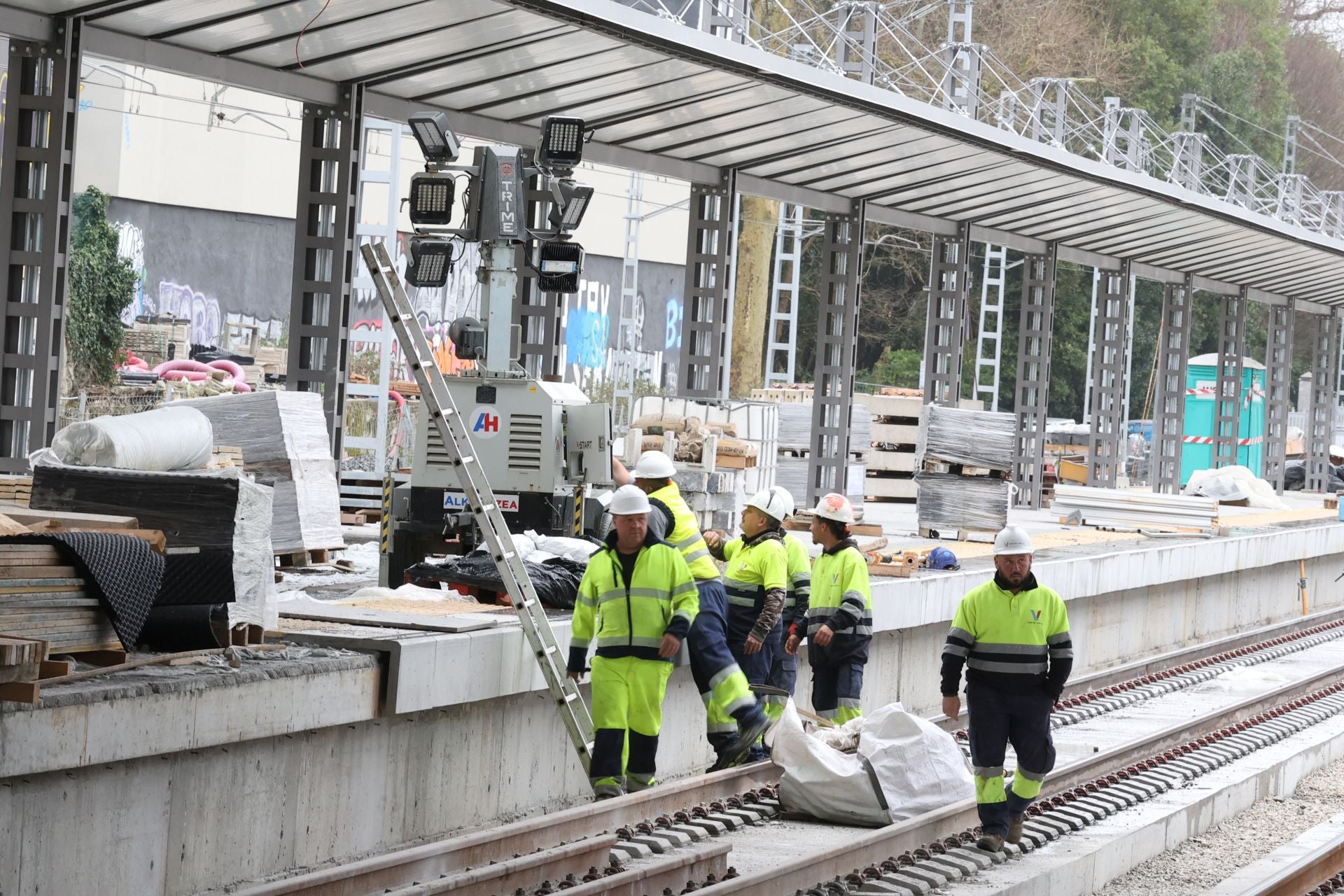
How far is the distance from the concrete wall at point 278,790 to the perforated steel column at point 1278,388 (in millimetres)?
32925

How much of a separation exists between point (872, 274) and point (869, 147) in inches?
1477

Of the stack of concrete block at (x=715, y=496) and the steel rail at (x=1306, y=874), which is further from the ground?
the stack of concrete block at (x=715, y=496)

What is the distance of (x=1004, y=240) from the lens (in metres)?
28.2

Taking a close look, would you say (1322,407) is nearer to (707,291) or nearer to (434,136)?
(707,291)

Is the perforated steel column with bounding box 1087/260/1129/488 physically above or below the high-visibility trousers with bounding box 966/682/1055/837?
above

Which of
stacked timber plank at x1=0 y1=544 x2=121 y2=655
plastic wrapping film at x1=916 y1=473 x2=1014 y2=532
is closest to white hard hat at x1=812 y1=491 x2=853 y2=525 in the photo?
stacked timber plank at x1=0 y1=544 x2=121 y2=655

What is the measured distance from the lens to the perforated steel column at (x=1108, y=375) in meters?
32.2

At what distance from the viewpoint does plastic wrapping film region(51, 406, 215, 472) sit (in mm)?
10133

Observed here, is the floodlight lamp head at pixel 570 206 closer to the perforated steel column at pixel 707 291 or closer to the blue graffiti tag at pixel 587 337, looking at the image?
the perforated steel column at pixel 707 291

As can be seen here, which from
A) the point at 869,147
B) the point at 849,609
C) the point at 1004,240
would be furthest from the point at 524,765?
the point at 1004,240

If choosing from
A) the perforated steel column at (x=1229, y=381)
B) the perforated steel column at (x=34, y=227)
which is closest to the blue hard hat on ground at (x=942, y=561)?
the perforated steel column at (x=34, y=227)

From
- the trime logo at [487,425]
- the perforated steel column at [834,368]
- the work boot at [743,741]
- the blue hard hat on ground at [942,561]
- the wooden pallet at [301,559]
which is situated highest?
the perforated steel column at [834,368]

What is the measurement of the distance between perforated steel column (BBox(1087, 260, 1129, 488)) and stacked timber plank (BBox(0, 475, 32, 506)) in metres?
23.7

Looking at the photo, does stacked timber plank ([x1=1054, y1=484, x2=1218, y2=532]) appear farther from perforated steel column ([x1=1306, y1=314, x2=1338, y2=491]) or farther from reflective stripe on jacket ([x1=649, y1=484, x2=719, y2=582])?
perforated steel column ([x1=1306, y1=314, x2=1338, y2=491])
